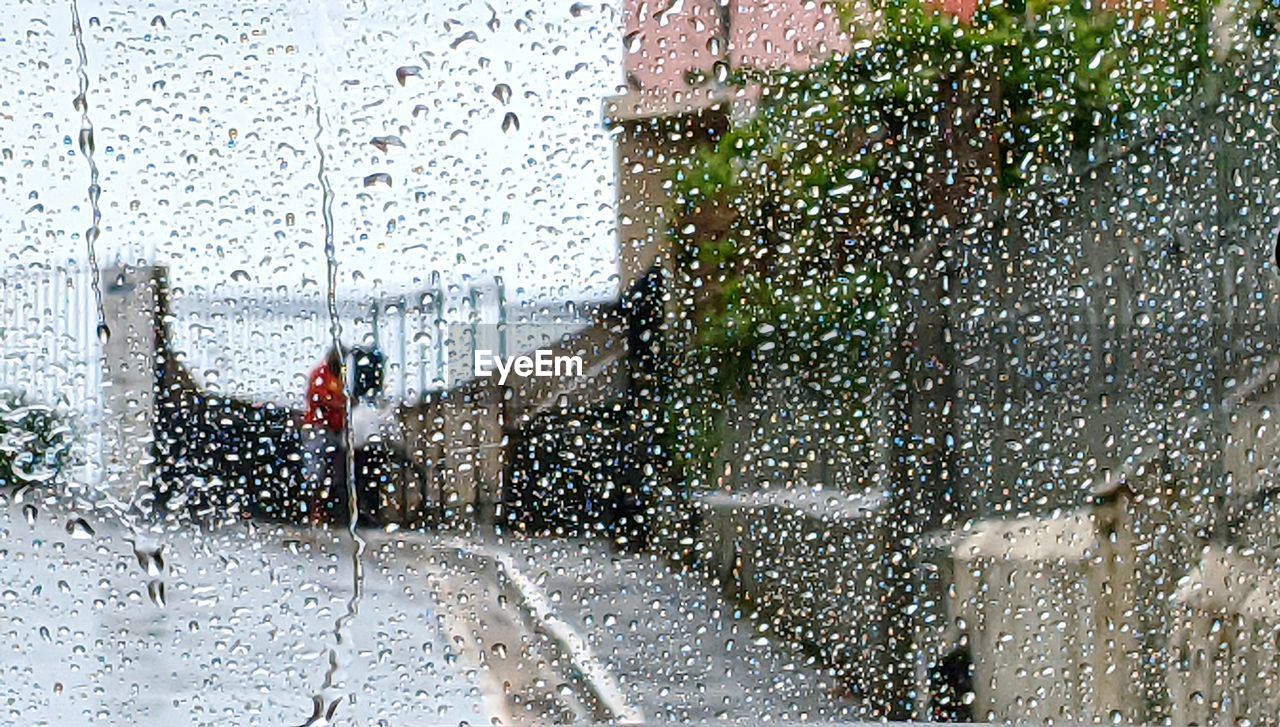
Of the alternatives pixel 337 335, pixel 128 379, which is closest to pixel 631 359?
pixel 337 335

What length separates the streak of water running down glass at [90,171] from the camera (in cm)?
114

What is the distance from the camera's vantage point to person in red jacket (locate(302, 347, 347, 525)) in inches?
45.3

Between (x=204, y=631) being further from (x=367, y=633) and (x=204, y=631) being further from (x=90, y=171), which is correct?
(x=90, y=171)

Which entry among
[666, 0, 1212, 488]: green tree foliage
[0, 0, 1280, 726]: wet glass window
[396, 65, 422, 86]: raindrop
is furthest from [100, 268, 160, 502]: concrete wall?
[666, 0, 1212, 488]: green tree foliage

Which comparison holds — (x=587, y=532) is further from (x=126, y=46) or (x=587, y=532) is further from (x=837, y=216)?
(x=126, y=46)

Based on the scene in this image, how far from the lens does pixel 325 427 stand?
115 cm

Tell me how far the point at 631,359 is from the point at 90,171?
574mm

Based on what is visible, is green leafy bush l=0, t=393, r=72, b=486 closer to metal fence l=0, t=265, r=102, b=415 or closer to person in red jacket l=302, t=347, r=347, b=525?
metal fence l=0, t=265, r=102, b=415

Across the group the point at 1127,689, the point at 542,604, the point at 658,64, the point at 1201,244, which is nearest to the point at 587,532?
the point at 542,604

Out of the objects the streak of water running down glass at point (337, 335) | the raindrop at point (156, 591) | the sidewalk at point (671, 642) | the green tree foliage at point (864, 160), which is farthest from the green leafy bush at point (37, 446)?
the green tree foliage at point (864, 160)

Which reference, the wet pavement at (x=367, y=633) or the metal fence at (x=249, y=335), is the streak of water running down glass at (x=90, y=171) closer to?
the metal fence at (x=249, y=335)

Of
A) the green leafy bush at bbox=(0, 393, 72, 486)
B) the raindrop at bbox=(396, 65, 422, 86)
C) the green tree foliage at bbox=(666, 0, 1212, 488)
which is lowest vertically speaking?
the green leafy bush at bbox=(0, 393, 72, 486)

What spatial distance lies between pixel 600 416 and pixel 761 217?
0.86ft

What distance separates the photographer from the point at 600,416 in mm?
1169
